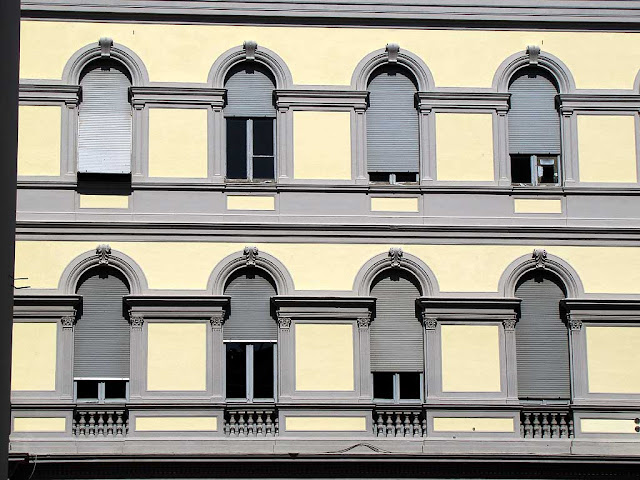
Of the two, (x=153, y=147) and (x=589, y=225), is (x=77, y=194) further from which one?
(x=589, y=225)

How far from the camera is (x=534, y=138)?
23109 mm

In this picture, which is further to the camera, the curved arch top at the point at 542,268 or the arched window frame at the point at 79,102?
the curved arch top at the point at 542,268

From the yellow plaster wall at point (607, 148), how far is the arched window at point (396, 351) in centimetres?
409

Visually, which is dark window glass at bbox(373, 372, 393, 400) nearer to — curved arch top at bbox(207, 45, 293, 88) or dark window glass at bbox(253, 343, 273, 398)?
dark window glass at bbox(253, 343, 273, 398)

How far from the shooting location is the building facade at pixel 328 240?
2166 centimetres

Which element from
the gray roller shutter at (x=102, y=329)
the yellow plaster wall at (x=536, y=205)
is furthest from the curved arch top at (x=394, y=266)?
the gray roller shutter at (x=102, y=329)

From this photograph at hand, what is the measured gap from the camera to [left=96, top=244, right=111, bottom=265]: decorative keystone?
21891mm

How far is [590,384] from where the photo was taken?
2223 centimetres

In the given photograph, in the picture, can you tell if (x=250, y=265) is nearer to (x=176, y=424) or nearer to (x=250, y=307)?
(x=250, y=307)

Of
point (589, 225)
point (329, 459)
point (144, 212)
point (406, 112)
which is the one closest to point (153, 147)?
point (144, 212)

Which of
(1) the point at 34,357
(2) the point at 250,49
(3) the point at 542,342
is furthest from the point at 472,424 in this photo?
(2) the point at 250,49

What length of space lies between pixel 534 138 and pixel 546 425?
17.2ft

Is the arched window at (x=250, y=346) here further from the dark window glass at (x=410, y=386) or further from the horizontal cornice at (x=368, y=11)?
the horizontal cornice at (x=368, y=11)


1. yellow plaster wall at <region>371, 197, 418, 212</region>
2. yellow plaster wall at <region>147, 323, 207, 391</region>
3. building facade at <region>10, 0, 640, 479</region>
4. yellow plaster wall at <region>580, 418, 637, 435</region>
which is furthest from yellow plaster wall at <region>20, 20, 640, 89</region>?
yellow plaster wall at <region>580, 418, 637, 435</region>
